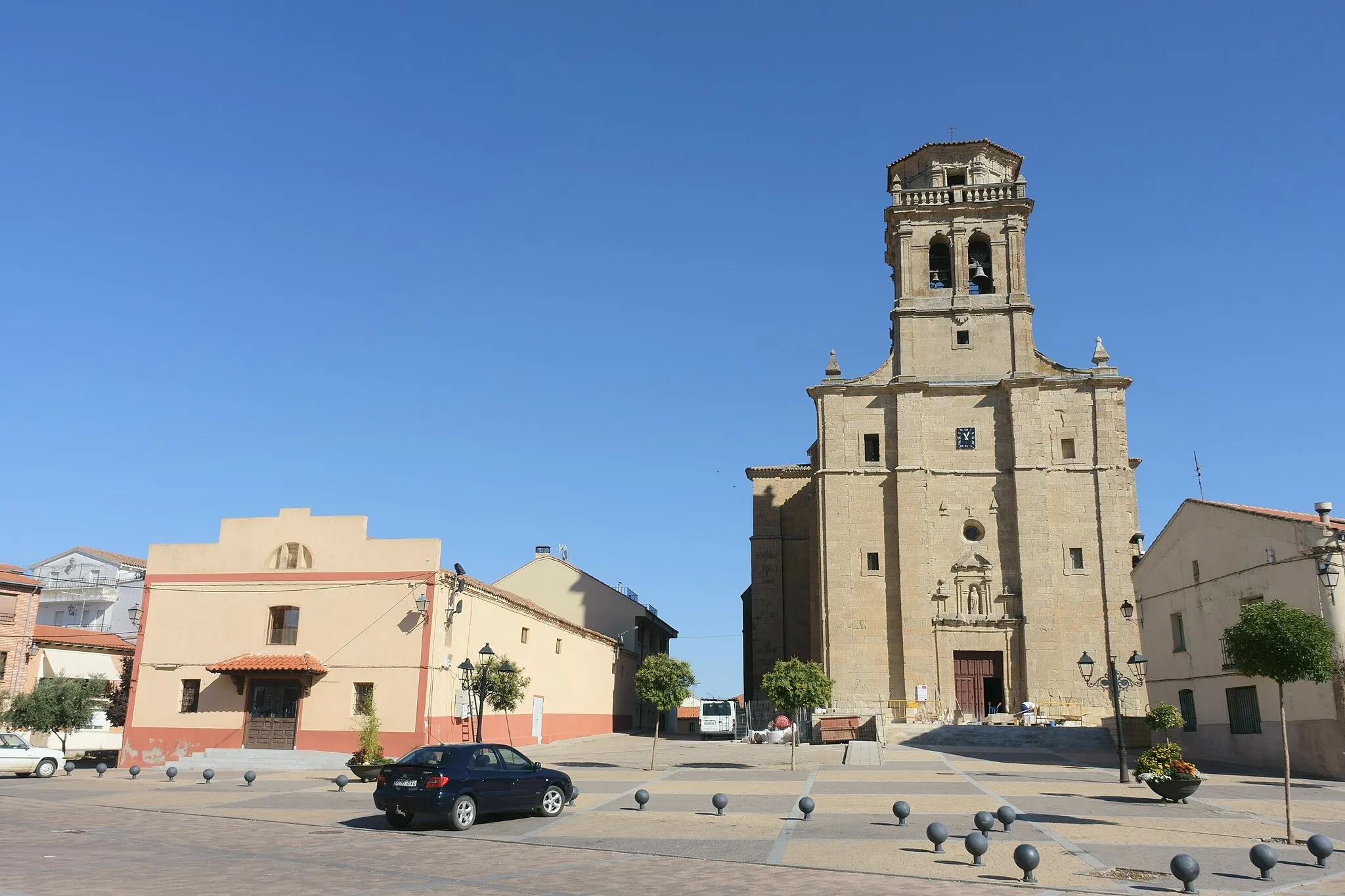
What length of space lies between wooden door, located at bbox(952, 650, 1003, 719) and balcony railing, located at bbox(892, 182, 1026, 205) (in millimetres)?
22153

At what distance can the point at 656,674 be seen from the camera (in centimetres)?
3011

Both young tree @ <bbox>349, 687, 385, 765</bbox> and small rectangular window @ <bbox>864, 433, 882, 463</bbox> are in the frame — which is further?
small rectangular window @ <bbox>864, 433, 882, 463</bbox>

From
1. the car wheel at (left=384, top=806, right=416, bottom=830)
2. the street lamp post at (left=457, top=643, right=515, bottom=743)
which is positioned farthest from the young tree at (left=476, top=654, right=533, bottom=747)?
the car wheel at (left=384, top=806, right=416, bottom=830)

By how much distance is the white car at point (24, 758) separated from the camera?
84.0 ft

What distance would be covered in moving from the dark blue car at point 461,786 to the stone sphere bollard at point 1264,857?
34.9 ft

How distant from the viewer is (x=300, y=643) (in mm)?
30078

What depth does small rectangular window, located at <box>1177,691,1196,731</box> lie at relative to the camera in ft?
99.2

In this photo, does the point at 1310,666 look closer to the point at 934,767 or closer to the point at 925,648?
the point at 934,767

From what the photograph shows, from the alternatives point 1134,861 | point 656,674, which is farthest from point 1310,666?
point 656,674

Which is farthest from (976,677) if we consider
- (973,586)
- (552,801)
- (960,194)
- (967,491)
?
(552,801)

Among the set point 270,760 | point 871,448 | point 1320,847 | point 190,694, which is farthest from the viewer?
point 871,448

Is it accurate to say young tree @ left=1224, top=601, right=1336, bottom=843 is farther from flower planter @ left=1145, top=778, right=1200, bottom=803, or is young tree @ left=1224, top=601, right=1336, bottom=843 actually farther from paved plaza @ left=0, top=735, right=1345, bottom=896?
paved plaza @ left=0, top=735, right=1345, bottom=896

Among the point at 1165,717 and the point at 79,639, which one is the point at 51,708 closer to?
the point at 79,639

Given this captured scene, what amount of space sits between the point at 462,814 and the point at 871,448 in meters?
35.5
